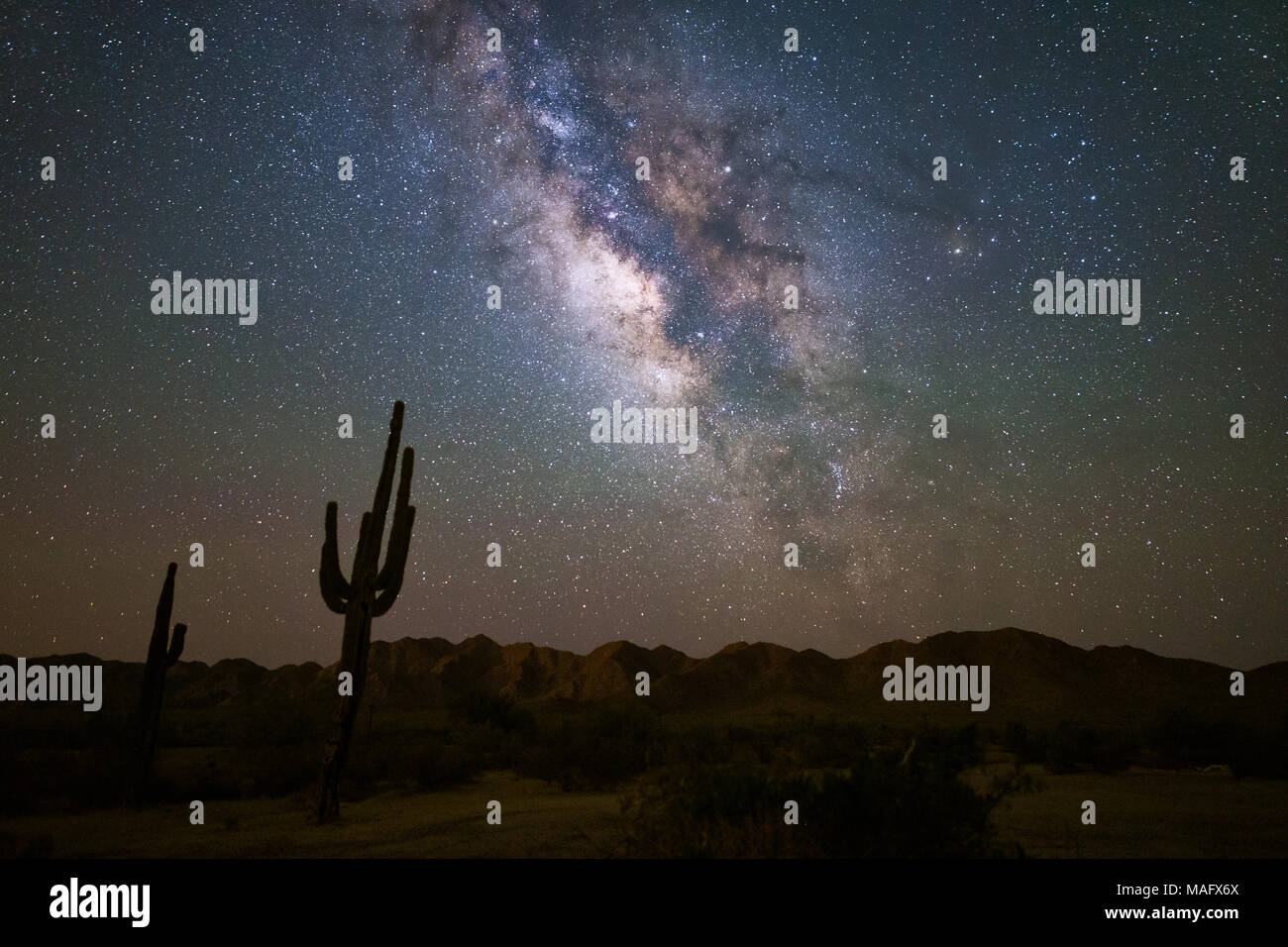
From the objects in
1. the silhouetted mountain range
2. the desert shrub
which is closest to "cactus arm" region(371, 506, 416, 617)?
the desert shrub

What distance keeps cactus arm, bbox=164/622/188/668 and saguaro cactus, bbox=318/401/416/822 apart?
412 cm

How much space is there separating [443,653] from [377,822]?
184ft

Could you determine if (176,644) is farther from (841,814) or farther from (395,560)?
(841,814)

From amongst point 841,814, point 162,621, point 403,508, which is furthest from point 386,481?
point 841,814

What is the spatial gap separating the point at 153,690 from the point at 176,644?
874 millimetres

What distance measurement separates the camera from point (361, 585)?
42.7 feet

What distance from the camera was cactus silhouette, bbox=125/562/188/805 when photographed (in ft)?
47.8

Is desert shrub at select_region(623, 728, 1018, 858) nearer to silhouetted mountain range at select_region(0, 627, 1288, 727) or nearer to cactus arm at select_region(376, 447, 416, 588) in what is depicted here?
cactus arm at select_region(376, 447, 416, 588)

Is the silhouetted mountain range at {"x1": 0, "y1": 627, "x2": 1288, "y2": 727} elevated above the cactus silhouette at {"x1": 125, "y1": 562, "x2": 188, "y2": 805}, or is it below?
below

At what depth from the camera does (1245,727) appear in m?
21.3

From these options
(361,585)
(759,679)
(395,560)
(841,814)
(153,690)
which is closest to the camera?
(841,814)
